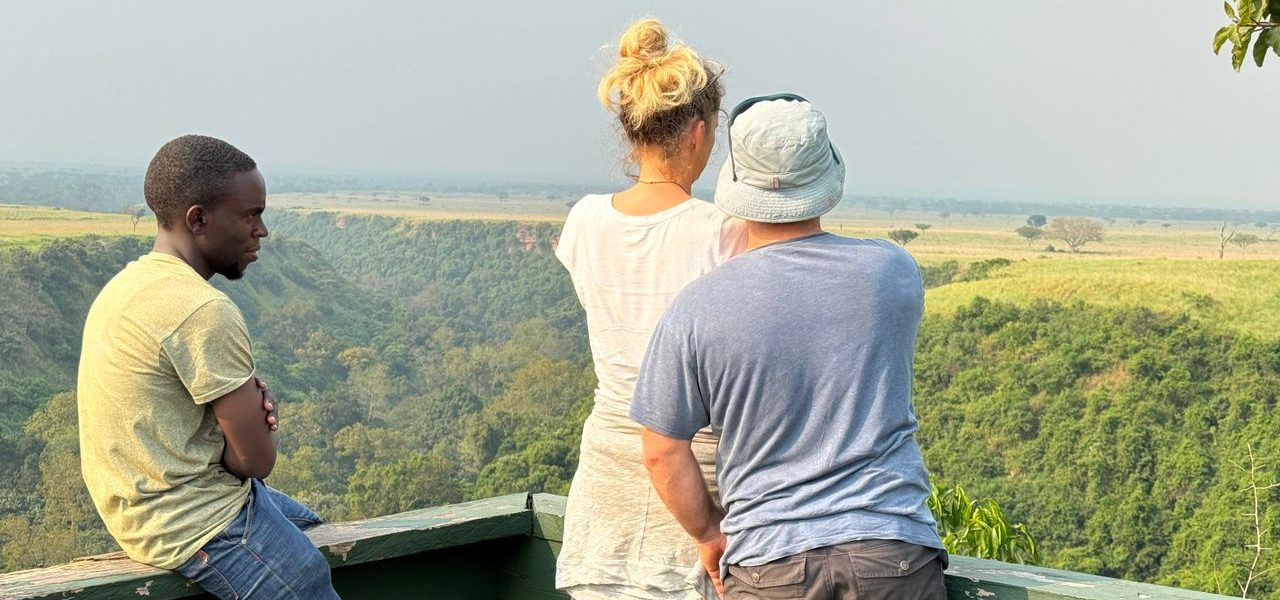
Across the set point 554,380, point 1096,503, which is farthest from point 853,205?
point 1096,503

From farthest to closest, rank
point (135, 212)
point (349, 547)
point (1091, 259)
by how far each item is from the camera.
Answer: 1. point (135, 212)
2. point (1091, 259)
3. point (349, 547)

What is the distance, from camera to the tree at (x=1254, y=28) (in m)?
2.13

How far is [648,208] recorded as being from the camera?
160cm

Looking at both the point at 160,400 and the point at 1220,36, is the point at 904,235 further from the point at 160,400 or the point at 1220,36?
the point at 160,400

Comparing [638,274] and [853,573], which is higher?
[638,274]

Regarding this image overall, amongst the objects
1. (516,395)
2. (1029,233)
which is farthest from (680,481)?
(1029,233)

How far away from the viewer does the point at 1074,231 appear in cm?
2209

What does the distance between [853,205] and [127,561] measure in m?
20.2

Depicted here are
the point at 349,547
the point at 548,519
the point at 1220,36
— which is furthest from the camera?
the point at 1220,36

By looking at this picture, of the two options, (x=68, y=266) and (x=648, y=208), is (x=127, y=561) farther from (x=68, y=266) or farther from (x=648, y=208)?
(x=68, y=266)

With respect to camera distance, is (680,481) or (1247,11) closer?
(680,481)

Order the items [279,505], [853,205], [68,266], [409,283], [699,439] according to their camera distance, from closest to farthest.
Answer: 1. [699,439]
2. [279,505]
3. [68,266]
4. [853,205]
5. [409,283]

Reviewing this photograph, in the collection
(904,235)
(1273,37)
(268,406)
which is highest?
(1273,37)

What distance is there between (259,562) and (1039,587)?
0.92 m
